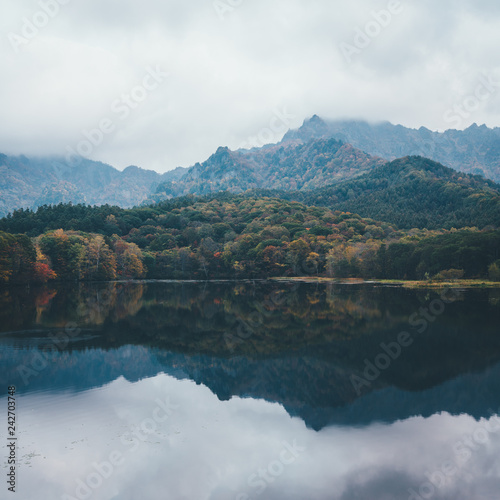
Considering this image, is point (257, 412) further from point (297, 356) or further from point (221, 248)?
point (221, 248)

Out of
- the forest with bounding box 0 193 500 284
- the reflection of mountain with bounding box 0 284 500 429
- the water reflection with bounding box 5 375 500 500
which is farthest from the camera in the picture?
the forest with bounding box 0 193 500 284

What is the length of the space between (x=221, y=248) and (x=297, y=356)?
12110 cm

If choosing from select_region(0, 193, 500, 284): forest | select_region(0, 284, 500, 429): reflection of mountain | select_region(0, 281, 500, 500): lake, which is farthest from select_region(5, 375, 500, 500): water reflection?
select_region(0, 193, 500, 284): forest

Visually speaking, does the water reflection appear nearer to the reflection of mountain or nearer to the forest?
the reflection of mountain

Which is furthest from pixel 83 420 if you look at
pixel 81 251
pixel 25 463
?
pixel 81 251

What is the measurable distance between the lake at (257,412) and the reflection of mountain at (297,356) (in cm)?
14

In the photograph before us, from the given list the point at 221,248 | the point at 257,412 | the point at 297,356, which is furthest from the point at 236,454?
the point at 221,248

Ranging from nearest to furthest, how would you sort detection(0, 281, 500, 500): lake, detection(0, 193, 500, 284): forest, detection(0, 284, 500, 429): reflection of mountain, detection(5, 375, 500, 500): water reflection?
detection(5, 375, 500, 500): water reflection
detection(0, 281, 500, 500): lake
detection(0, 284, 500, 429): reflection of mountain
detection(0, 193, 500, 284): forest

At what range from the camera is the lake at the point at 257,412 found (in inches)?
512

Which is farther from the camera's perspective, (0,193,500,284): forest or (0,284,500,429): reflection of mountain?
(0,193,500,284): forest

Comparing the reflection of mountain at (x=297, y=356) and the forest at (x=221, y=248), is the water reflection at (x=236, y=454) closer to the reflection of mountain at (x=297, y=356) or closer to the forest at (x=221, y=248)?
the reflection of mountain at (x=297, y=356)

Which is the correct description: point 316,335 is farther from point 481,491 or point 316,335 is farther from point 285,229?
point 285,229

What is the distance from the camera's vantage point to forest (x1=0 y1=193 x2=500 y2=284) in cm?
8869

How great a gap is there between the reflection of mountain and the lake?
0.46 feet
